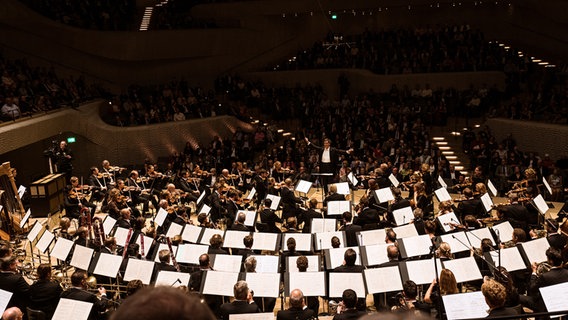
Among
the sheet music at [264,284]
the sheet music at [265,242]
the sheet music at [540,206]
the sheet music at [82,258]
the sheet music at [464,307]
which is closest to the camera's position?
the sheet music at [464,307]

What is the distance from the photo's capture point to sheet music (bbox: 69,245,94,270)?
30.6ft

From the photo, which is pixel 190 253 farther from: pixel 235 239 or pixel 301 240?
pixel 301 240

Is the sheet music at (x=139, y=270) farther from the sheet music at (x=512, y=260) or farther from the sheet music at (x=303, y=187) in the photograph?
the sheet music at (x=303, y=187)

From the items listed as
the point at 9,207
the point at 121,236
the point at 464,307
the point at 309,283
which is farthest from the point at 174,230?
the point at 464,307

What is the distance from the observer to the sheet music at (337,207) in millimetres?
12014

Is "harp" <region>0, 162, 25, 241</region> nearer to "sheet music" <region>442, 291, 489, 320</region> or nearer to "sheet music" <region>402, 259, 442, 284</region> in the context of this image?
"sheet music" <region>402, 259, 442, 284</region>

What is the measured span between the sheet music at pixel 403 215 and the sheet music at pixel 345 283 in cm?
364

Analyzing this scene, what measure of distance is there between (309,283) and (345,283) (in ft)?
1.60

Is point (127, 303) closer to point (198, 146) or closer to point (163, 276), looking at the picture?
point (163, 276)

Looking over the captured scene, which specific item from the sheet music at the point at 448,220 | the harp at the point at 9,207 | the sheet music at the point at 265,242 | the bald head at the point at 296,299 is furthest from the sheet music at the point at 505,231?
the harp at the point at 9,207

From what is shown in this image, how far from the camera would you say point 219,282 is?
820cm

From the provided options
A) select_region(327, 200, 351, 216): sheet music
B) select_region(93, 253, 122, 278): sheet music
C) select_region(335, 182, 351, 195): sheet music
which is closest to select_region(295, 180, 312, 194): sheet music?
select_region(335, 182, 351, 195): sheet music

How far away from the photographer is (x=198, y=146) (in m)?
22.6

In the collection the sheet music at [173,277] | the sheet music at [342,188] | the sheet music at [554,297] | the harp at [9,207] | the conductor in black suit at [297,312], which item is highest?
the sheet music at [554,297]
